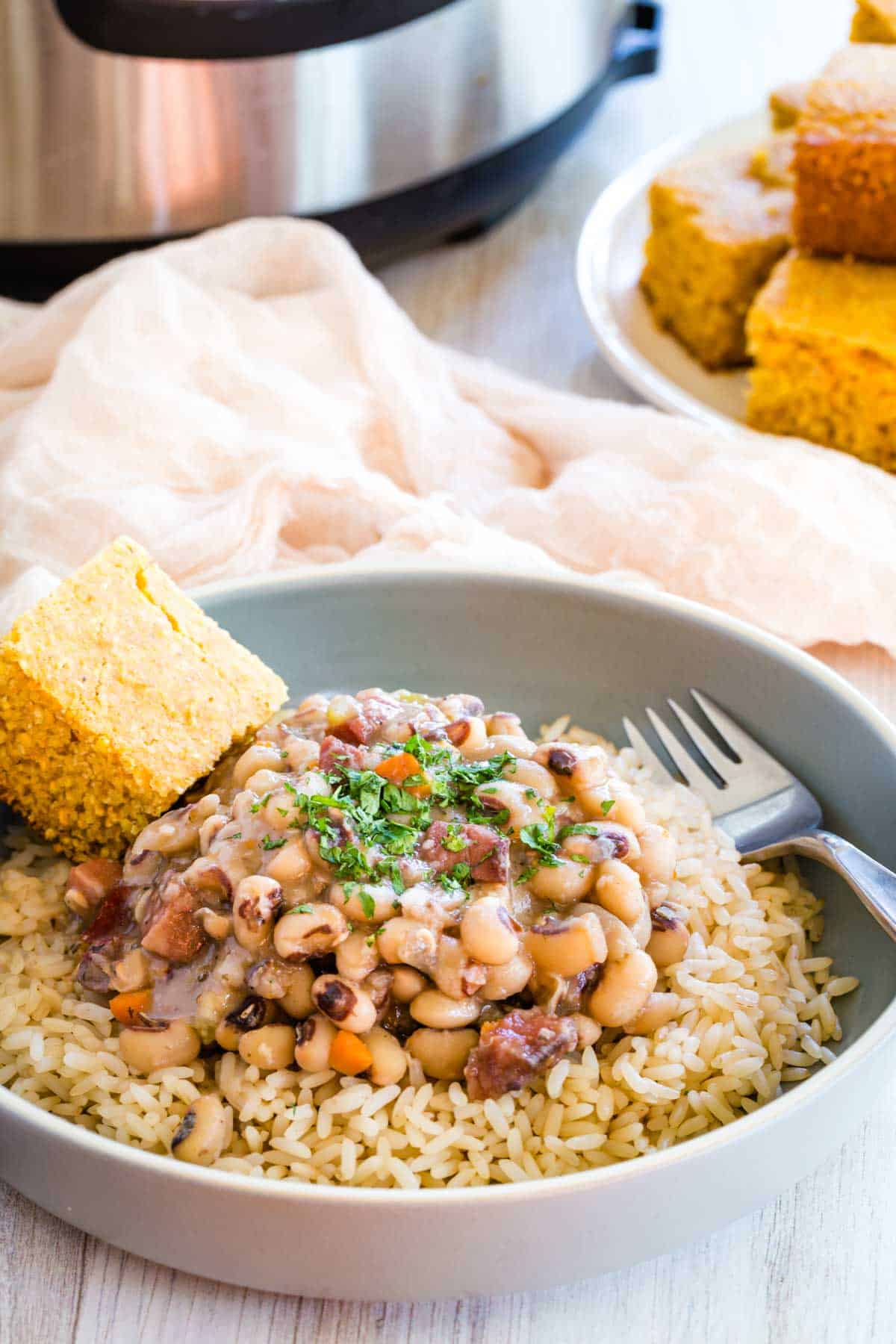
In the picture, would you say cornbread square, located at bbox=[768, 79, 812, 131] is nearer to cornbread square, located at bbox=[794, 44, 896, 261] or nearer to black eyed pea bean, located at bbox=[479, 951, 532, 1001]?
cornbread square, located at bbox=[794, 44, 896, 261]

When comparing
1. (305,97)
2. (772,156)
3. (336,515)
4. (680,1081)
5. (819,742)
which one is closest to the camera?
(680,1081)

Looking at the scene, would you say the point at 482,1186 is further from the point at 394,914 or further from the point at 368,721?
the point at 368,721

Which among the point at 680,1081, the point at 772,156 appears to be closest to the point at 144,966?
the point at 680,1081

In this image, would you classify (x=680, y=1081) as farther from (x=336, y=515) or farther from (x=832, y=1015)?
(x=336, y=515)

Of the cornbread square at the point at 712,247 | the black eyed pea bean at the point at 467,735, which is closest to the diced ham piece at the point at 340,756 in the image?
the black eyed pea bean at the point at 467,735

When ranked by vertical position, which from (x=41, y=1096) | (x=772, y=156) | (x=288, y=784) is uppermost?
(x=772, y=156)

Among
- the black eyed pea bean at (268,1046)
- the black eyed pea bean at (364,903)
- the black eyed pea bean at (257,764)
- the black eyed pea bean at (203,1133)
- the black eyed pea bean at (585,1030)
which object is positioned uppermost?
the black eyed pea bean at (364,903)

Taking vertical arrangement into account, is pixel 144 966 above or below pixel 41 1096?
above

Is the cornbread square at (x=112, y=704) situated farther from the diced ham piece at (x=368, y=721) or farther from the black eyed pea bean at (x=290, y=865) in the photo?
the black eyed pea bean at (x=290, y=865)
